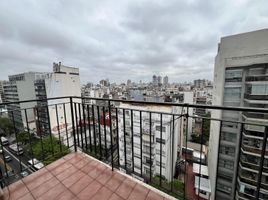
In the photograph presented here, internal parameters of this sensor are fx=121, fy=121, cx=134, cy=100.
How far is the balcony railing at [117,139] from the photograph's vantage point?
146cm

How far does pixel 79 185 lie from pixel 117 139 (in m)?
0.74

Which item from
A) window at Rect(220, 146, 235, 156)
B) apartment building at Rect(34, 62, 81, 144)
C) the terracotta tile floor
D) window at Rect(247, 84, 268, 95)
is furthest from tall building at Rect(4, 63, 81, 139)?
window at Rect(247, 84, 268, 95)

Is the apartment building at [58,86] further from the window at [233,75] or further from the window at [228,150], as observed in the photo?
the window at [233,75]

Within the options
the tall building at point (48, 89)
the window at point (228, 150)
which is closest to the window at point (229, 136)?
the window at point (228, 150)

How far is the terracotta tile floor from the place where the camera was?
1.42 meters

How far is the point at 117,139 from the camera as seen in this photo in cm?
178

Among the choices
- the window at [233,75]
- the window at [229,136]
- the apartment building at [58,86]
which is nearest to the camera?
the window at [233,75]

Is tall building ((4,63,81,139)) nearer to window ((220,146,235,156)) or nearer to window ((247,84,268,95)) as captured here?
window ((220,146,235,156))

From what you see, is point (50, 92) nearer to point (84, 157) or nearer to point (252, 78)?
point (84, 157)

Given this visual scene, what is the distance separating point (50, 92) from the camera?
51.4 ft

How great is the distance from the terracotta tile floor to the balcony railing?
139mm

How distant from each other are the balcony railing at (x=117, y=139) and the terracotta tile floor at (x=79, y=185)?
0.14 metres

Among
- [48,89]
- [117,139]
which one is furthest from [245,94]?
[48,89]

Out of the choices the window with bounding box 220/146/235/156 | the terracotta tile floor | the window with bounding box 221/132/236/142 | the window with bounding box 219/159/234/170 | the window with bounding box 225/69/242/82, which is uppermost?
the window with bounding box 225/69/242/82
